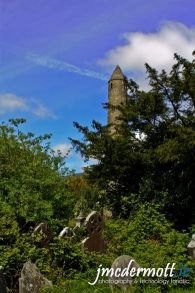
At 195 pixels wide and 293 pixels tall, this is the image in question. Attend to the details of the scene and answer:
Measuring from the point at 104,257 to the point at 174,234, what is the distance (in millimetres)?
1730

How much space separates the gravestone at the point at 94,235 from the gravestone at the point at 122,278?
3766 mm

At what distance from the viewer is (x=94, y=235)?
13445 mm

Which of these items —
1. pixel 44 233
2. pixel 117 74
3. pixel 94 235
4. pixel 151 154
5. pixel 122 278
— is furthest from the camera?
pixel 117 74

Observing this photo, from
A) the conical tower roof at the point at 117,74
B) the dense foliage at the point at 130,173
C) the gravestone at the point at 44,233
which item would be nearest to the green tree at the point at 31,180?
the dense foliage at the point at 130,173

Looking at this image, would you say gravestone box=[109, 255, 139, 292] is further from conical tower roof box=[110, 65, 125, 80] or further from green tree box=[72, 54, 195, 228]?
conical tower roof box=[110, 65, 125, 80]

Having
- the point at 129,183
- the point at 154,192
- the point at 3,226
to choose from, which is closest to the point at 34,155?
the point at 129,183

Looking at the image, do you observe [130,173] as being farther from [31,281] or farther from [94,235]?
[31,281]

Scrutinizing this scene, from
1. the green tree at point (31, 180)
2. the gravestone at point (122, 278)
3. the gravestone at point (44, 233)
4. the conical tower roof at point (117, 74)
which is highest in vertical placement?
the conical tower roof at point (117, 74)

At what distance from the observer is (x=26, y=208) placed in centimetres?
1666

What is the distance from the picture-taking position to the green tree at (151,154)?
17.1 meters

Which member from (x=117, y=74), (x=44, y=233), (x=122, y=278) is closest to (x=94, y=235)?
(x=44, y=233)

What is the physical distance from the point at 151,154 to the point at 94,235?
5291mm

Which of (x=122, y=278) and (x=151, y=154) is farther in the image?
(x=151, y=154)

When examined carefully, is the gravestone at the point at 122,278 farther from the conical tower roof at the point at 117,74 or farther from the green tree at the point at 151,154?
the conical tower roof at the point at 117,74
